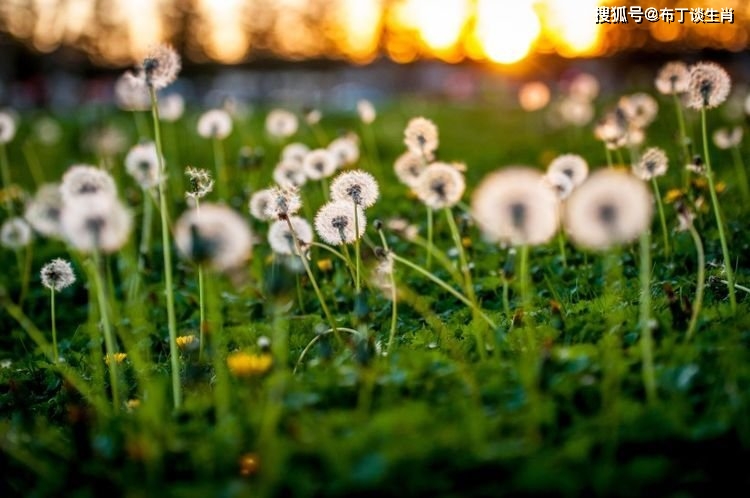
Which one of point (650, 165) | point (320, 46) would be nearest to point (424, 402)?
point (650, 165)

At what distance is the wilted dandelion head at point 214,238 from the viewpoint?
7.47 feet

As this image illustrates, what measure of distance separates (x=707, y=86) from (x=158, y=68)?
7.72 feet

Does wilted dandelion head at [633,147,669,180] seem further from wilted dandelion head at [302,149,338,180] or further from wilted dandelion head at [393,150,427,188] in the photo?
wilted dandelion head at [302,149,338,180]

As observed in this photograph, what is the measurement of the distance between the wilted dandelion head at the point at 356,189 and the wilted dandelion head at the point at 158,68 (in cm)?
82

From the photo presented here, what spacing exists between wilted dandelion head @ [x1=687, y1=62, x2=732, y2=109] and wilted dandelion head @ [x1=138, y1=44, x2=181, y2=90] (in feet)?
7.39

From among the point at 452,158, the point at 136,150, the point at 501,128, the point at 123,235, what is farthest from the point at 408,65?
the point at 123,235

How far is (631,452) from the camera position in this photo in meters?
A: 2.13

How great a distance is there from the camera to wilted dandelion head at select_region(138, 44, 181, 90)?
3109 mm

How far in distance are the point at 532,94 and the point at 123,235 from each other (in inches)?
315

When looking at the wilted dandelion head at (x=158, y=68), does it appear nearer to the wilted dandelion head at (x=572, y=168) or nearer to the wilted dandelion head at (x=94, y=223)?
the wilted dandelion head at (x=94, y=223)

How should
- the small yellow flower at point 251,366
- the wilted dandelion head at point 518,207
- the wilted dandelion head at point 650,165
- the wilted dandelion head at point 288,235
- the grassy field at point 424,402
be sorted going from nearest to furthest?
the grassy field at point 424,402
the wilted dandelion head at point 518,207
the small yellow flower at point 251,366
the wilted dandelion head at point 288,235
the wilted dandelion head at point 650,165

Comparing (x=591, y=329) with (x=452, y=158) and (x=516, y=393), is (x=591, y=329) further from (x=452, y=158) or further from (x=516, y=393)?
(x=452, y=158)

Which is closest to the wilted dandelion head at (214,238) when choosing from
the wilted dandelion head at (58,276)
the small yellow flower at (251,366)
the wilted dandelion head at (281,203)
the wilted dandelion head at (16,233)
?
the small yellow flower at (251,366)

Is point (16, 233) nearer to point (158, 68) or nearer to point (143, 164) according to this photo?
point (143, 164)
